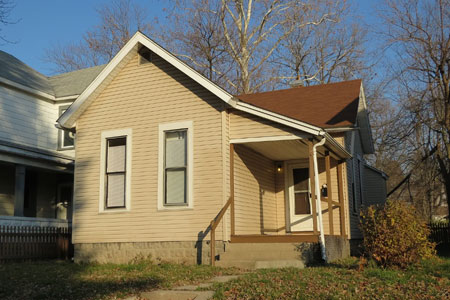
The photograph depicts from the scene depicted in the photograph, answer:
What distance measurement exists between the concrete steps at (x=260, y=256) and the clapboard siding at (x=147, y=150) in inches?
39.0

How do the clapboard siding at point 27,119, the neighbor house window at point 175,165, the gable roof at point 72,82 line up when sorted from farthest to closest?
the gable roof at point 72,82
the clapboard siding at point 27,119
the neighbor house window at point 175,165

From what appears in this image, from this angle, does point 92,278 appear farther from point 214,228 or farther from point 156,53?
point 156,53

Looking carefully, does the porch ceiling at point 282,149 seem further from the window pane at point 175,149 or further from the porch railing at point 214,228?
the porch railing at point 214,228

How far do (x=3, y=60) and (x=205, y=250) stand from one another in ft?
45.6

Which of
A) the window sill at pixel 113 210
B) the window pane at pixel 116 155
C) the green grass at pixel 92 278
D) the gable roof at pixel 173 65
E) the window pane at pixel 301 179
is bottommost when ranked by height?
the green grass at pixel 92 278

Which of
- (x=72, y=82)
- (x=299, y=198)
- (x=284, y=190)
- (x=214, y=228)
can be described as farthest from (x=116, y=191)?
(x=72, y=82)

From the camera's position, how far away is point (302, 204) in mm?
15445

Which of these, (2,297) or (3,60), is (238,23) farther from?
(2,297)

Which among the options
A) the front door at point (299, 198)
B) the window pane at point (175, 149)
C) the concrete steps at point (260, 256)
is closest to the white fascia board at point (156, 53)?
the window pane at point (175, 149)

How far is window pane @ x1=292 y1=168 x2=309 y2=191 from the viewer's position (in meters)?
15.5

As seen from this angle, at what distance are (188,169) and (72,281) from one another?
3994 mm

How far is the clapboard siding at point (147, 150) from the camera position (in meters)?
12.5

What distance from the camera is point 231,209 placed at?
12.2 m

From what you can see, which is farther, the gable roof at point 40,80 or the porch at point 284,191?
the gable roof at point 40,80
